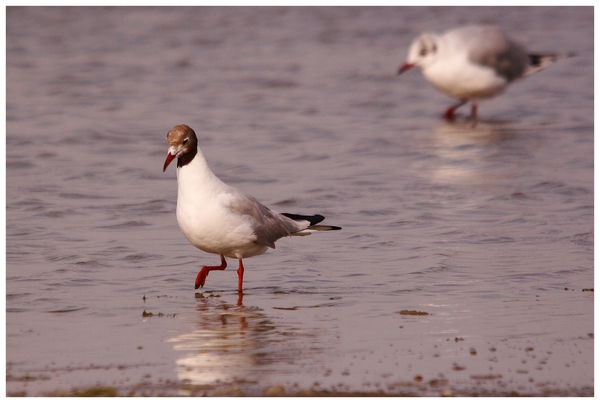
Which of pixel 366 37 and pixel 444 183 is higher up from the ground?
pixel 366 37

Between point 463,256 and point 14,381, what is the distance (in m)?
3.72

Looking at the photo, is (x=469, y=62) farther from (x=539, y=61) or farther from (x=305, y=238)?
(x=305, y=238)

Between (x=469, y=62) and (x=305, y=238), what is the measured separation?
Result: 6.22 metres

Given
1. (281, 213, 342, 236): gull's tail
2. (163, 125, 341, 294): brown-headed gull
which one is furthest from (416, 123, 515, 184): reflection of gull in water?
(163, 125, 341, 294): brown-headed gull

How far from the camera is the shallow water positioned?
183 inches

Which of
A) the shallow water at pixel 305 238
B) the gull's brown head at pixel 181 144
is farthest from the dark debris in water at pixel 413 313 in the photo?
the gull's brown head at pixel 181 144

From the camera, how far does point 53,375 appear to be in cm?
445

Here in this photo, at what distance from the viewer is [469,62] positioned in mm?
13039

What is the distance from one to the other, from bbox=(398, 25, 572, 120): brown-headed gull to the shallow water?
51 cm

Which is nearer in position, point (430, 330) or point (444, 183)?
point (430, 330)

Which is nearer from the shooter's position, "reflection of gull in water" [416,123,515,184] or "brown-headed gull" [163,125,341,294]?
"brown-headed gull" [163,125,341,294]

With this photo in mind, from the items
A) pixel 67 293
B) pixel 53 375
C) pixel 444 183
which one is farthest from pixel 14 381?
pixel 444 183

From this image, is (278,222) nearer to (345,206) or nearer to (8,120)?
(345,206)

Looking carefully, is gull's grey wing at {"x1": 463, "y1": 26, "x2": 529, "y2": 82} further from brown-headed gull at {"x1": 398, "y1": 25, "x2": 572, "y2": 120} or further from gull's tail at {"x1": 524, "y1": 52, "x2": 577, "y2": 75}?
gull's tail at {"x1": 524, "y1": 52, "x2": 577, "y2": 75}
